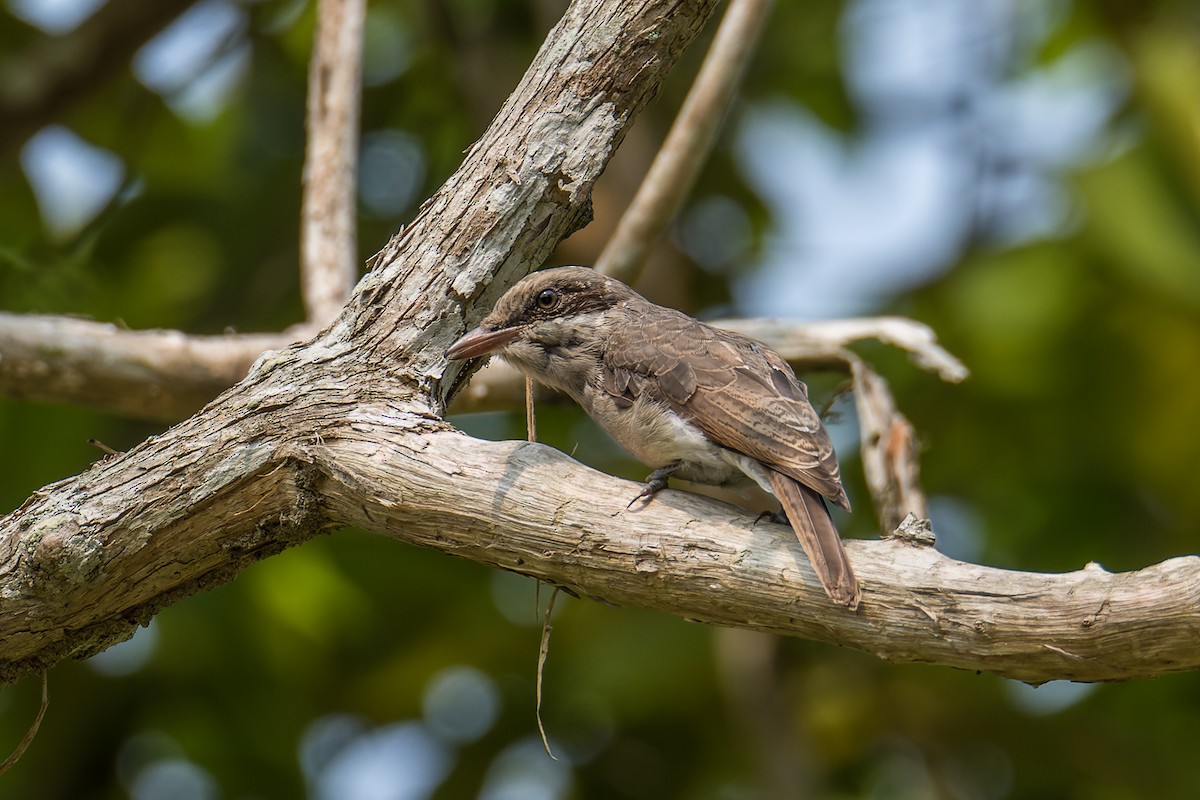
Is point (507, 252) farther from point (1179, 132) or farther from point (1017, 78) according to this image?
point (1017, 78)

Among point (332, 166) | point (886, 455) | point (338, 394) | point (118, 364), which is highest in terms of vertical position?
point (338, 394)

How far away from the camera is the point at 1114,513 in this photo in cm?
709

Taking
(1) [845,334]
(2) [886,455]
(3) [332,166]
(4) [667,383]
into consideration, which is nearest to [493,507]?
(4) [667,383]

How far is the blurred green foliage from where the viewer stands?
6.47 m

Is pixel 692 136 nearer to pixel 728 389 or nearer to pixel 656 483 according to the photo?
pixel 728 389

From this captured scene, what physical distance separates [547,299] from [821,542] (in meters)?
1.38

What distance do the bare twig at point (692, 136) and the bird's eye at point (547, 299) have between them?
1.47m

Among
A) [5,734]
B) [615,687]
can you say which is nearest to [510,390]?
[615,687]

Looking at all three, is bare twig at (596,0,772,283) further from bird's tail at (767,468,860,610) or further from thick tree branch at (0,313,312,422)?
bird's tail at (767,468,860,610)

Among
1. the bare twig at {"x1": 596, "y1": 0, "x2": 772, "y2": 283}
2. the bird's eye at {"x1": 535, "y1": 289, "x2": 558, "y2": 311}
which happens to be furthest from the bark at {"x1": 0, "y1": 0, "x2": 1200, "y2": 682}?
the bare twig at {"x1": 596, "y1": 0, "x2": 772, "y2": 283}

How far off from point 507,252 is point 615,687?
3467 mm

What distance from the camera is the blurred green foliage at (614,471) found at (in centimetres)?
647

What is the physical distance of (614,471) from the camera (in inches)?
268

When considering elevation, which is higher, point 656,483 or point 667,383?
point 656,483
